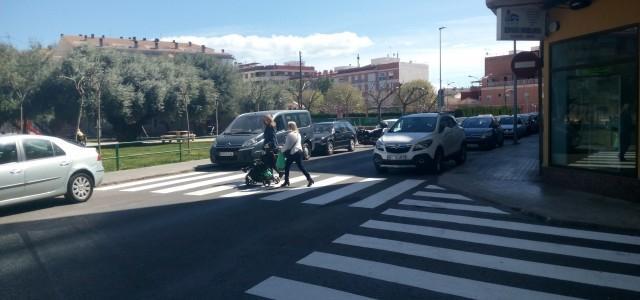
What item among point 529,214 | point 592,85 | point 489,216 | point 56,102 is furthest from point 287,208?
point 56,102

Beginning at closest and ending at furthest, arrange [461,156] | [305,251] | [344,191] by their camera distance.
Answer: [305,251] → [344,191] → [461,156]

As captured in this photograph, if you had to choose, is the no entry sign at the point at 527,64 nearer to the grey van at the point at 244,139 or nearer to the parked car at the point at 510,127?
the grey van at the point at 244,139

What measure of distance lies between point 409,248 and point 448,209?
3.09 metres

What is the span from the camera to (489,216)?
8938 mm

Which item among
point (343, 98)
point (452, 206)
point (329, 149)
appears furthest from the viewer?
point (343, 98)

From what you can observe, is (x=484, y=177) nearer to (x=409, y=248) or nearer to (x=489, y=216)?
(x=489, y=216)

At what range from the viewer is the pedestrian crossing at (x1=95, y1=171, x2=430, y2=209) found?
10.9m

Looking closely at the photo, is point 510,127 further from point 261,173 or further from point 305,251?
point 305,251

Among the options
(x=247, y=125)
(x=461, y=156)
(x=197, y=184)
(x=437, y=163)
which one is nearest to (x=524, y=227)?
(x=437, y=163)

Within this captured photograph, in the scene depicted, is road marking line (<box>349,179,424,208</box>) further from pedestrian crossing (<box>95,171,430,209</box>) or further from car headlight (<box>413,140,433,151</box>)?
car headlight (<box>413,140,433,151</box>)

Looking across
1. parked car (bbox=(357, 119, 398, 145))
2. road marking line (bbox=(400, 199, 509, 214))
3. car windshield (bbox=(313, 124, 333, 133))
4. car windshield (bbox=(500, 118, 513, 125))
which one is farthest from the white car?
car windshield (bbox=(500, 118, 513, 125))

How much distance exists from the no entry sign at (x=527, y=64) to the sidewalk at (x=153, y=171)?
34.9 ft

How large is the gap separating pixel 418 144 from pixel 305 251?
871 centimetres

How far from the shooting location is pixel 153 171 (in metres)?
17.3
